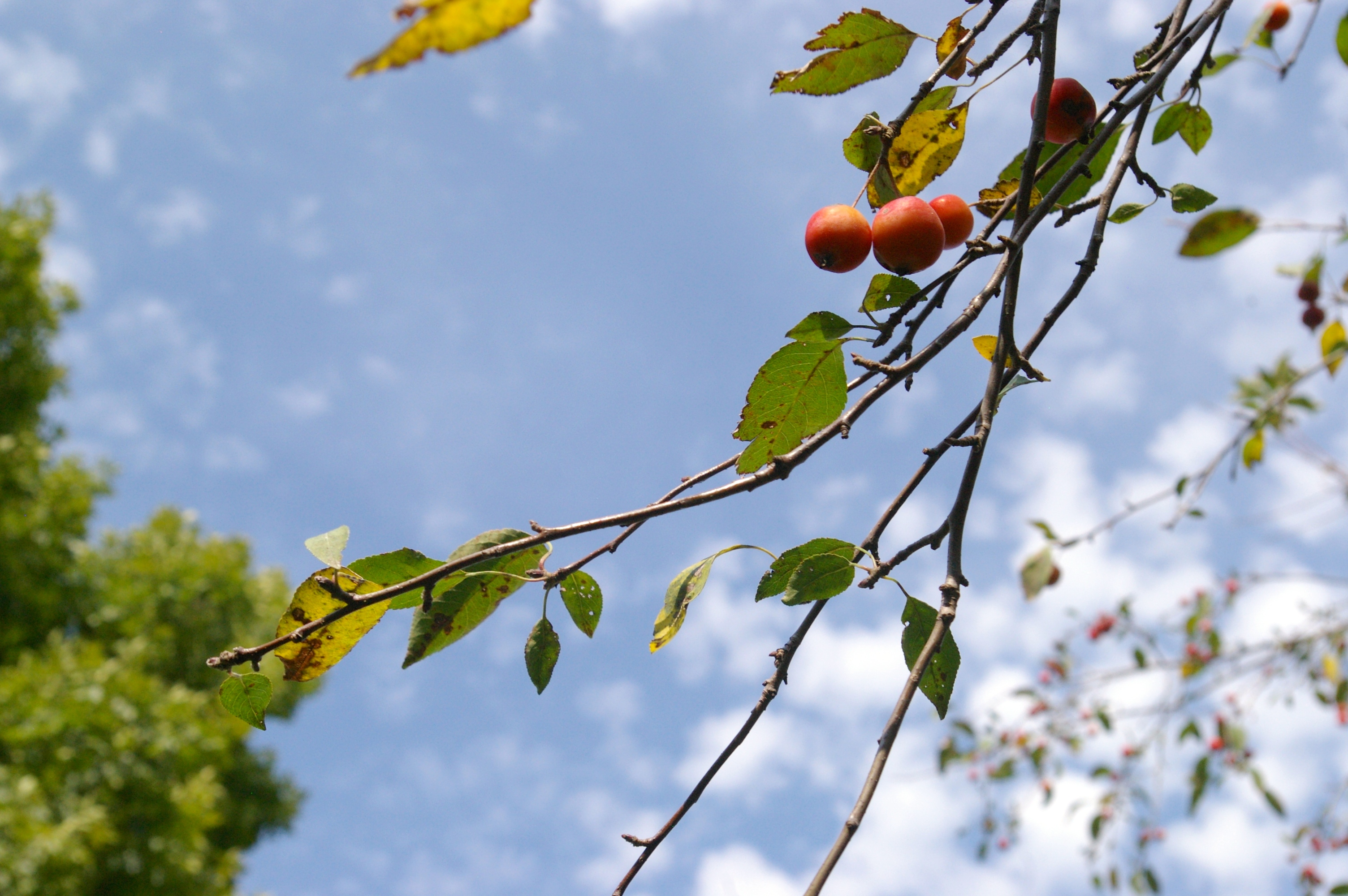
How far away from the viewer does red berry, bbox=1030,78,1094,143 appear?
1124mm

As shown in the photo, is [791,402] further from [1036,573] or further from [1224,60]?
[1036,573]

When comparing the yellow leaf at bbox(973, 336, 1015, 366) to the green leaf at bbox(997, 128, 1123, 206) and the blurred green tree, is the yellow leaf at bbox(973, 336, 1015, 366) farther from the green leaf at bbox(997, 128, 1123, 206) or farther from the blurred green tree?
the blurred green tree

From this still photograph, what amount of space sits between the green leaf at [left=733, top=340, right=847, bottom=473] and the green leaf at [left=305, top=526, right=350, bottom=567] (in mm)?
374

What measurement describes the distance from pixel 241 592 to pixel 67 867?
459cm

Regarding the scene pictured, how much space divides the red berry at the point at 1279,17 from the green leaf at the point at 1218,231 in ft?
5.50

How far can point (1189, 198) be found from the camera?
102 cm

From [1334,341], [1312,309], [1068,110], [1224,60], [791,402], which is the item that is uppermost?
[1312,309]

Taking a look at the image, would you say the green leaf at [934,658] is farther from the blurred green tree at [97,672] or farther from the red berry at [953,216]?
the blurred green tree at [97,672]

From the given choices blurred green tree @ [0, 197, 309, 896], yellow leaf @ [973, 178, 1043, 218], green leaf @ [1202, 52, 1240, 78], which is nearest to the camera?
yellow leaf @ [973, 178, 1043, 218]

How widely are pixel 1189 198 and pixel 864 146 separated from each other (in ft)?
1.25

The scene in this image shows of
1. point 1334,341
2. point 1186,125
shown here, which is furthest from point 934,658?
point 1334,341

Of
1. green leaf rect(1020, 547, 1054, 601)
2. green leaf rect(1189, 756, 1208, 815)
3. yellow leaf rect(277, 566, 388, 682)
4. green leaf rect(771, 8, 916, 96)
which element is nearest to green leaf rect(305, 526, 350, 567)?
yellow leaf rect(277, 566, 388, 682)

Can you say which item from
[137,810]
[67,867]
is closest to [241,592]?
[137,810]

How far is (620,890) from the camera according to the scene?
670 mm
